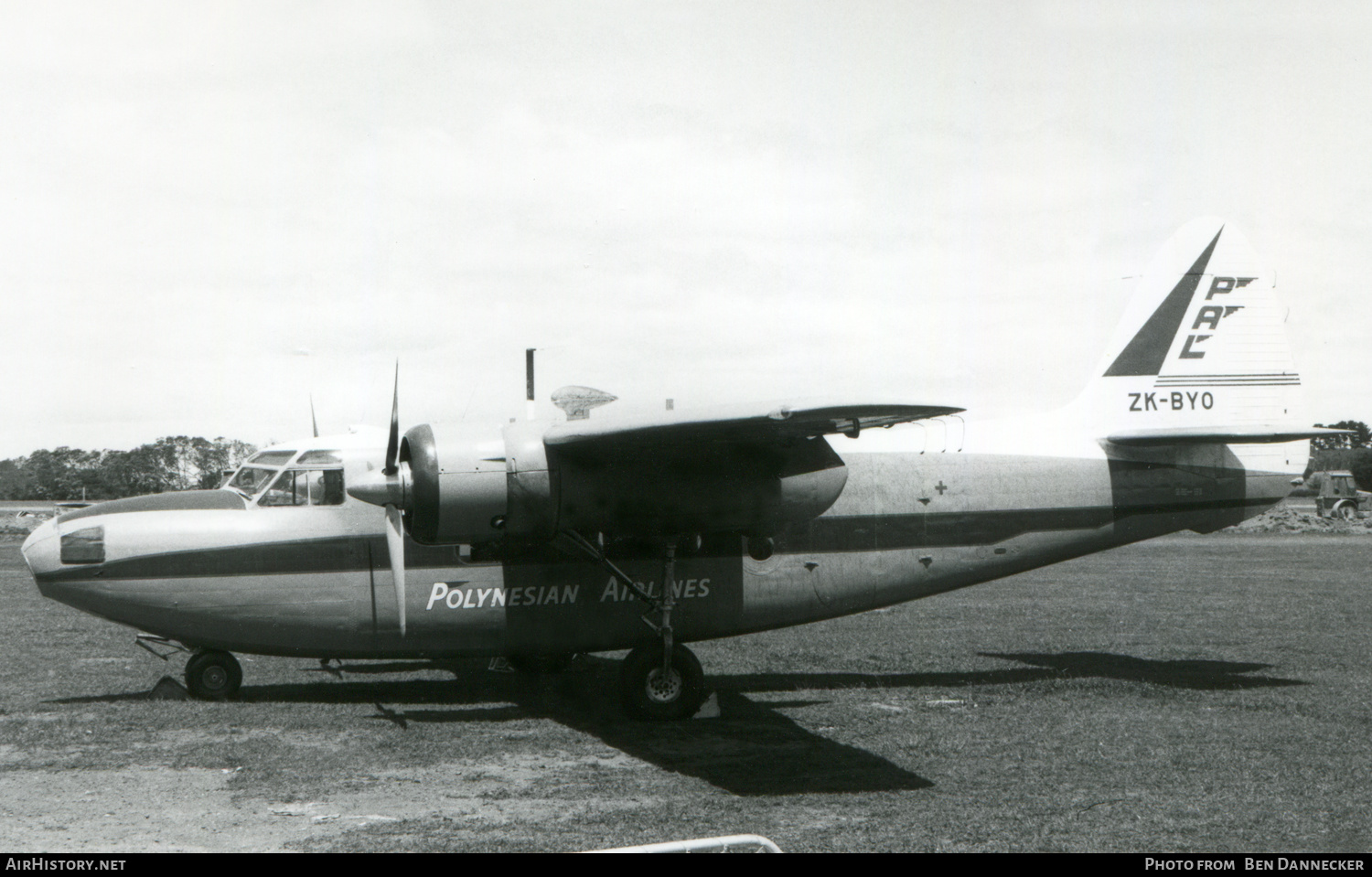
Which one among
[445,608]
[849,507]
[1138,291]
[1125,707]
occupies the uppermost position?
[1138,291]

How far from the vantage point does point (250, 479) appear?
11.9m

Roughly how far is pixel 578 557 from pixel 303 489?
2.78 m

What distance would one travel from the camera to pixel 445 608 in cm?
1119

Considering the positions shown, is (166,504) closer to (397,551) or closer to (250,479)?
(250,479)

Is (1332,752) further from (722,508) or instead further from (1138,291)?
(1138,291)

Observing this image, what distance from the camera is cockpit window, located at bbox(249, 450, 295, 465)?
37.6 feet

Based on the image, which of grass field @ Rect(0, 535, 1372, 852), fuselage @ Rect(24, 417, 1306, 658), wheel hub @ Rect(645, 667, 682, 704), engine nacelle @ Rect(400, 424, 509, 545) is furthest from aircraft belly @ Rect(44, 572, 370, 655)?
wheel hub @ Rect(645, 667, 682, 704)

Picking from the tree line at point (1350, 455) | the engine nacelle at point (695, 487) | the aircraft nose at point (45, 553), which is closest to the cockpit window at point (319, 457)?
the aircraft nose at point (45, 553)

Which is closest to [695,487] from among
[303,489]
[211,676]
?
[303,489]

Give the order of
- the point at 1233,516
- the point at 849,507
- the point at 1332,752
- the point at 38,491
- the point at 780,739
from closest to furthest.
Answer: the point at 1332,752 → the point at 780,739 → the point at 849,507 → the point at 1233,516 → the point at 38,491

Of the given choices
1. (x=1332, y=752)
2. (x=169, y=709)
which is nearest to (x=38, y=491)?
(x=169, y=709)

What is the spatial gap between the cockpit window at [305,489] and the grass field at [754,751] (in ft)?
6.53

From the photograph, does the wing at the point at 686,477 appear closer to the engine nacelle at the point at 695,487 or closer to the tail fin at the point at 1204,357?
the engine nacelle at the point at 695,487

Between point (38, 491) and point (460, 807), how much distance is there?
9204cm
